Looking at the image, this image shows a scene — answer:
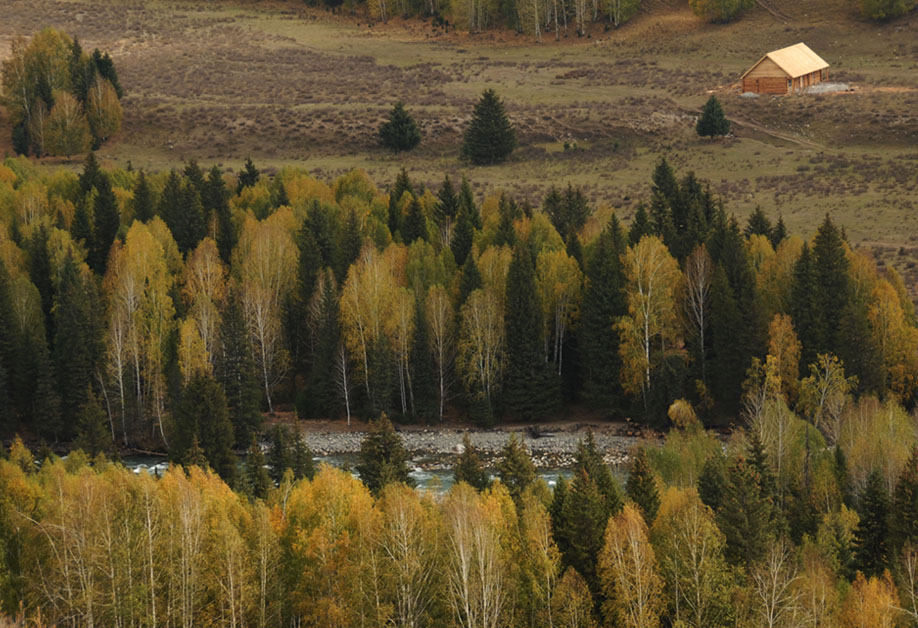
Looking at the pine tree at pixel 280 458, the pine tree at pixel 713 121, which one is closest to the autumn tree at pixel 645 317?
the pine tree at pixel 280 458

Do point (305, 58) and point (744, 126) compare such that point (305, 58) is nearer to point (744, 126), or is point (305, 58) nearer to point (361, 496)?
point (744, 126)

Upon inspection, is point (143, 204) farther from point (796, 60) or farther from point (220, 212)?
point (796, 60)

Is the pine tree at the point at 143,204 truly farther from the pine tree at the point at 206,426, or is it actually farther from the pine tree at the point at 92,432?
the pine tree at the point at 206,426

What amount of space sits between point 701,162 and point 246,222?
171ft

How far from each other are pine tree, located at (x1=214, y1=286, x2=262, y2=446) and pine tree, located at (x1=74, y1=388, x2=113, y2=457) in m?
8.41

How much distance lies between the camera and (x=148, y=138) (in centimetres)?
15688

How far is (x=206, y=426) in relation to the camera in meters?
84.1

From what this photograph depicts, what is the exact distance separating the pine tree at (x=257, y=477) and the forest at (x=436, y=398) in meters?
0.26

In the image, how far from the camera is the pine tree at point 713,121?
147375 millimetres

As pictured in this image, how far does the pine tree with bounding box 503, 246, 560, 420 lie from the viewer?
9781cm

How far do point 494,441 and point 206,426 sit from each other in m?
20.5

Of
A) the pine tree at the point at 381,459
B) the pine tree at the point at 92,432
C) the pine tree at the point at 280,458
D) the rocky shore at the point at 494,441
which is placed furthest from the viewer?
the rocky shore at the point at 494,441

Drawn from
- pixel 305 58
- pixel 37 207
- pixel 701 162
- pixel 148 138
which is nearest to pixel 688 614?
pixel 37 207

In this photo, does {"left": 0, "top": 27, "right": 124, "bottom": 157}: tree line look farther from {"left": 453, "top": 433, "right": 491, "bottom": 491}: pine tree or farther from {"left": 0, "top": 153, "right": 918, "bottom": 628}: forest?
{"left": 453, "top": 433, "right": 491, "bottom": 491}: pine tree
